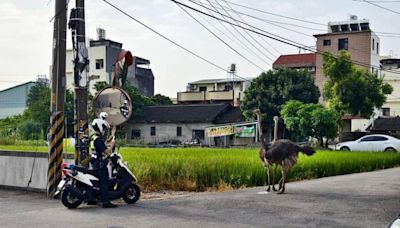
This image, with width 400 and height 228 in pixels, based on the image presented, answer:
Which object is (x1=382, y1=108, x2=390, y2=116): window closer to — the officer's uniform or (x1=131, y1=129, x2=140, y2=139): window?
(x1=131, y1=129, x2=140, y2=139): window

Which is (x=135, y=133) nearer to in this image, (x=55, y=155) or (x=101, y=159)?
(x=55, y=155)

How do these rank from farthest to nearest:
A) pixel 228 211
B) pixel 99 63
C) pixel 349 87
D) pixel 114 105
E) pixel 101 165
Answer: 1. pixel 99 63
2. pixel 349 87
3. pixel 114 105
4. pixel 101 165
5. pixel 228 211

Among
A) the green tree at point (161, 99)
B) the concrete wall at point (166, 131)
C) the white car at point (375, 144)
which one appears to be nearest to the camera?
the white car at point (375, 144)

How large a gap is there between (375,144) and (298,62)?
89.8 feet

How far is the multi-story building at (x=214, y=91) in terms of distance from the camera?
56.6 metres

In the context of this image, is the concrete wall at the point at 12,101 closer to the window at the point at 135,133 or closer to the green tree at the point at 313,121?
the window at the point at 135,133

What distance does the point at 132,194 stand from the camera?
9.91m

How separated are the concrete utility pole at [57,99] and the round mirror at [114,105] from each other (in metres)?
0.86

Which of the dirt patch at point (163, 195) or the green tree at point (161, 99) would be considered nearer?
the dirt patch at point (163, 195)

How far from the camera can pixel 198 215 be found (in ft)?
28.1

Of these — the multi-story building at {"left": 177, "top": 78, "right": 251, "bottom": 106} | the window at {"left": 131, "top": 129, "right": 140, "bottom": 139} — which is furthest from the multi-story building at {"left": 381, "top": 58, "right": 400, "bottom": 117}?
the window at {"left": 131, "top": 129, "right": 140, "bottom": 139}

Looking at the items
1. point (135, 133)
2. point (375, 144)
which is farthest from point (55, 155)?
point (135, 133)

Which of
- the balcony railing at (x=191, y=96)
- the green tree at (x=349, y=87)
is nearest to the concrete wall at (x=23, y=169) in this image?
the green tree at (x=349, y=87)

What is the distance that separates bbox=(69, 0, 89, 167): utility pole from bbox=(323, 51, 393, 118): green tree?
23715 mm
